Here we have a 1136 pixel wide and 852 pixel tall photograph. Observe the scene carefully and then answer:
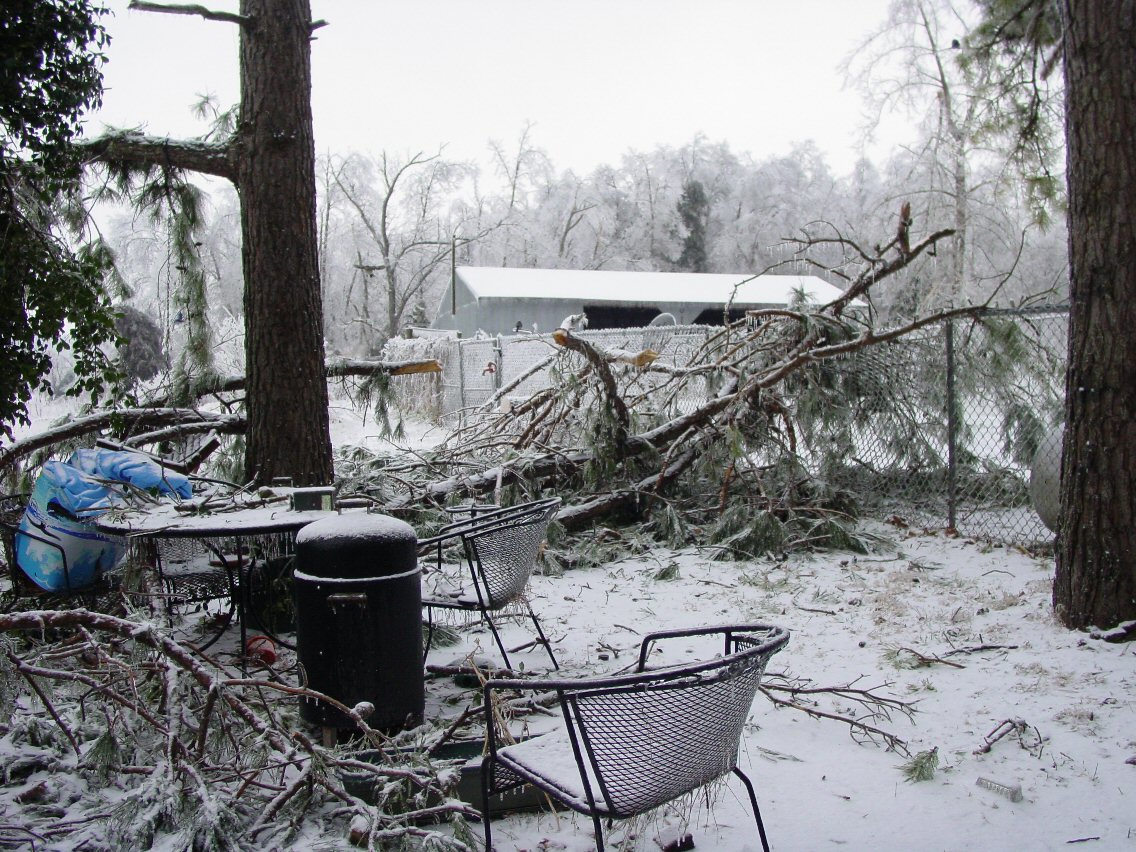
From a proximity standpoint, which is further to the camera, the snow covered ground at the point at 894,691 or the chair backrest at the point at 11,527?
the chair backrest at the point at 11,527

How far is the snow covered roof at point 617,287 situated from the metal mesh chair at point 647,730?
71.8ft

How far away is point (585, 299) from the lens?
24875 millimetres

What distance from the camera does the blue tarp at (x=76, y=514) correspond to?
425 cm

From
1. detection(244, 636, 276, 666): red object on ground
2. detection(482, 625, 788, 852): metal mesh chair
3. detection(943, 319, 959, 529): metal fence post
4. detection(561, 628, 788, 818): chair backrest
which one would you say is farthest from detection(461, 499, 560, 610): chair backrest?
detection(943, 319, 959, 529): metal fence post

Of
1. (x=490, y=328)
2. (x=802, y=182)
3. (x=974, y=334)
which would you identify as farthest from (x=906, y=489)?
(x=802, y=182)

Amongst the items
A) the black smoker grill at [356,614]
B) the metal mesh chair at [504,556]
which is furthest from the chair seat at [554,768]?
the metal mesh chair at [504,556]

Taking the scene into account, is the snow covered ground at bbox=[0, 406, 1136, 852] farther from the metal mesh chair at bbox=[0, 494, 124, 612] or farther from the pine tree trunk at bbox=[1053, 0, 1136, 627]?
the metal mesh chair at bbox=[0, 494, 124, 612]

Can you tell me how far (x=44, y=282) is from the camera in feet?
11.9

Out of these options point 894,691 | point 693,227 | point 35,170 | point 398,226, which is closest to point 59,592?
point 35,170

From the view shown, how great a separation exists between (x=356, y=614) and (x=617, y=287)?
948 inches

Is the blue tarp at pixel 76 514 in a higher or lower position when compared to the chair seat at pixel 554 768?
higher

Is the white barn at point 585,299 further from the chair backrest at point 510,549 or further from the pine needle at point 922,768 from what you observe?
the pine needle at point 922,768

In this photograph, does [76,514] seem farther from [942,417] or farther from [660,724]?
[942,417]

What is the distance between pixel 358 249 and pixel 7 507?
36127mm
